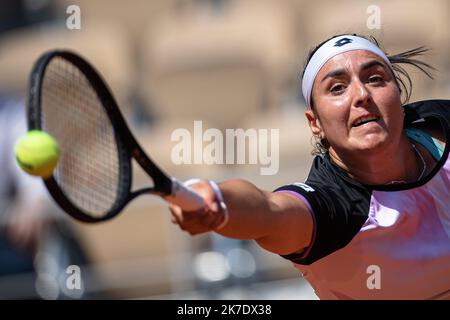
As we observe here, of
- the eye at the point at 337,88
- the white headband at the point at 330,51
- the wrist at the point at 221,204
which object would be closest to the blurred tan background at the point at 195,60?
the white headband at the point at 330,51

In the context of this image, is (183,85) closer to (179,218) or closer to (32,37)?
(32,37)

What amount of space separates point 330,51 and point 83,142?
2.90 feet

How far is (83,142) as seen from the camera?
3.28 metres

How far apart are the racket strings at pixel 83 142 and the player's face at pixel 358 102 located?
73cm

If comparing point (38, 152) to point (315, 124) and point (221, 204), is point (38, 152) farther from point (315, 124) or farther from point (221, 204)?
point (315, 124)

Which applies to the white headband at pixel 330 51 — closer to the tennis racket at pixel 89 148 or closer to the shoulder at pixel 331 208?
the shoulder at pixel 331 208

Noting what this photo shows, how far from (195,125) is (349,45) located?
4591 mm

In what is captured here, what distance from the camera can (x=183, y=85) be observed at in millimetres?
8258

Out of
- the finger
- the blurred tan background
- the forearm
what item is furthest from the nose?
the blurred tan background

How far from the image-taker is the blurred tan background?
725 cm

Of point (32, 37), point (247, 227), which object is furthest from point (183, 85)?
point (247, 227)

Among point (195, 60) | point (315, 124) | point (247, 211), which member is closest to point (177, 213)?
point (247, 211)

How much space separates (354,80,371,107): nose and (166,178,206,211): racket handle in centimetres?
82
